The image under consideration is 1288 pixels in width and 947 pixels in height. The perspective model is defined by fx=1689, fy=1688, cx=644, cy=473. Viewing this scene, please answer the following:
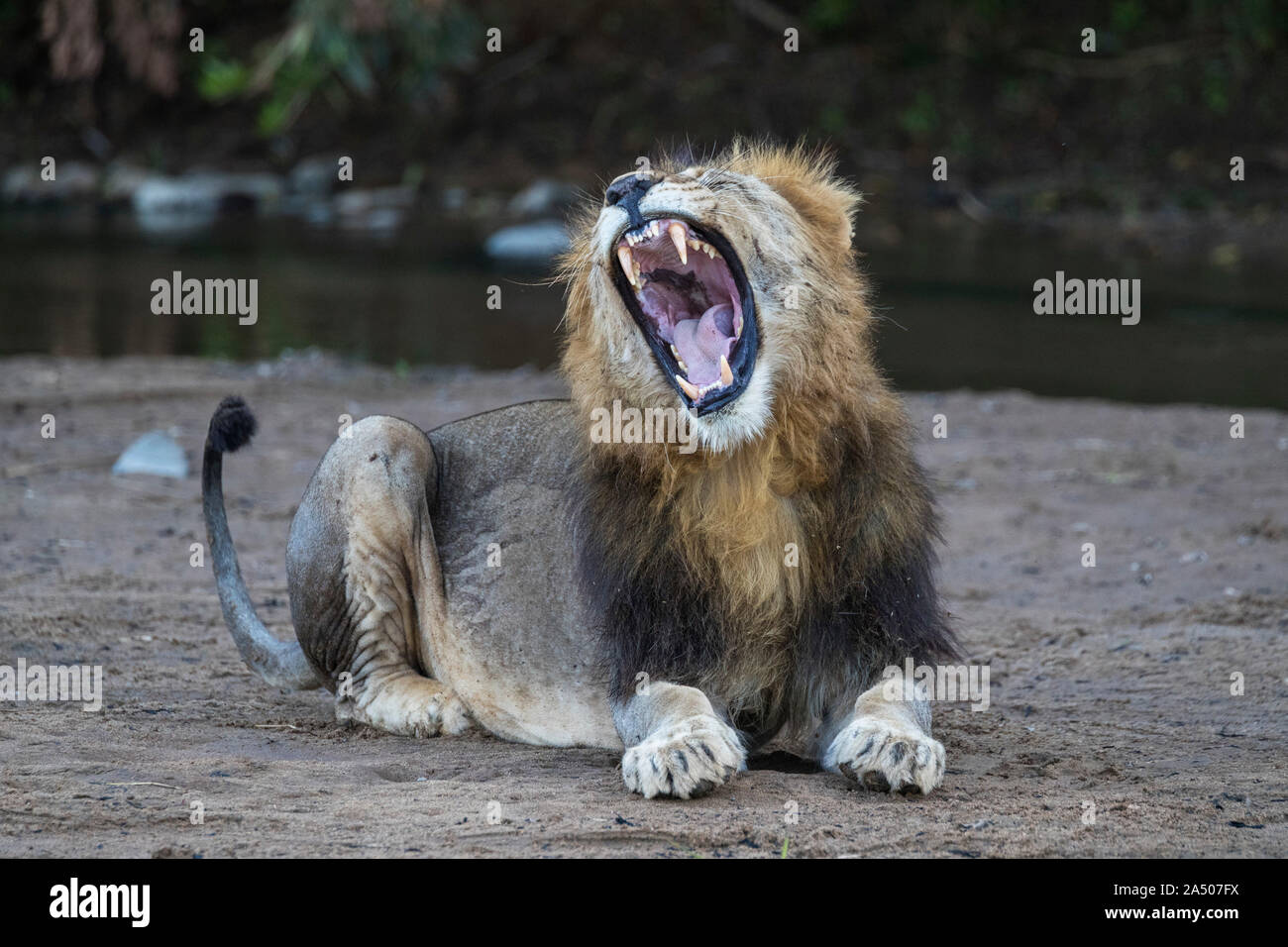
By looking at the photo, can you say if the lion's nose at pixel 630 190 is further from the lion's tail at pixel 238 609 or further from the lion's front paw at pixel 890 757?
the lion's tail at pixel 238 609

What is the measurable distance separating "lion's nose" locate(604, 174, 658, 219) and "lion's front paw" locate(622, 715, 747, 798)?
1452 millimetres

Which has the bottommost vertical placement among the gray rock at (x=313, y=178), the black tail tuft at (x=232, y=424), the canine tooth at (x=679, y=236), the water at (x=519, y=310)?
the black tail tuft at (x=232, y=424)

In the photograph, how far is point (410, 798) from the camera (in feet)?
14.7

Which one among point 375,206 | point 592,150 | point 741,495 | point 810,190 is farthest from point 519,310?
point 741,495

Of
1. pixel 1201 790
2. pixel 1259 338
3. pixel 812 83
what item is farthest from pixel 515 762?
pixel 812 83

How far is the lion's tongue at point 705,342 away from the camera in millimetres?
4750

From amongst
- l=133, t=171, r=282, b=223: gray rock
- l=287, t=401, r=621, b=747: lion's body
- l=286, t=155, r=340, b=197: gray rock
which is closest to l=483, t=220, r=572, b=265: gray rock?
l=133, t=171, r=282, b=223: gray rock

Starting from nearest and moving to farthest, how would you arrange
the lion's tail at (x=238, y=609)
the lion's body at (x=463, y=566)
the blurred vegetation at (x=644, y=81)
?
the lion's body at (x=463, y=566) → the lion's tail at (x=238, y=609) → the blurred vegetation at (x=644, y=81)

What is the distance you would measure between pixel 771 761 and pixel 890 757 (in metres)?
0.66

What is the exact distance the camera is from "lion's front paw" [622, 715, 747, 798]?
14.4 ft

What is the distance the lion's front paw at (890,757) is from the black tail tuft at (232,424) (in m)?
2.39

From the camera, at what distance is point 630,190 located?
475 cm

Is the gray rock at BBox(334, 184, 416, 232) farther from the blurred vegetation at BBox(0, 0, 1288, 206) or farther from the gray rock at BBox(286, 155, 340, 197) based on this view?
the blurred vegetation at BBox(0, 0, 1288, 206)

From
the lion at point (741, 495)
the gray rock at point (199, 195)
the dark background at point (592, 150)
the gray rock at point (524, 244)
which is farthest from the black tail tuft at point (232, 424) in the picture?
the gray rock at point (199, 195)
